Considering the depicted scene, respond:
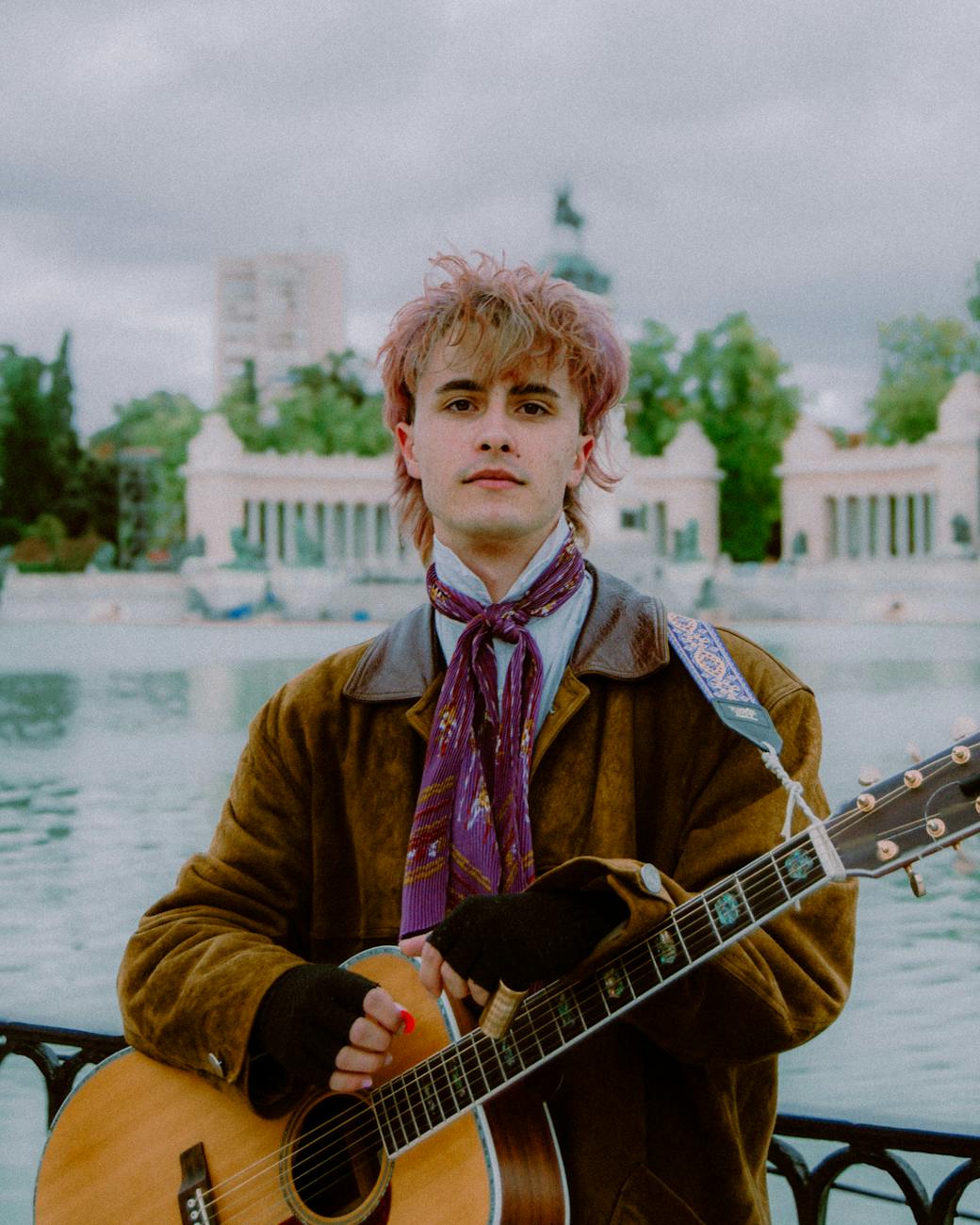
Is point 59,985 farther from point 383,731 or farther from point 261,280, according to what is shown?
point 261,280

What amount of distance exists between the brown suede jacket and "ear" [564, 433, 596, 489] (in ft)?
0.61

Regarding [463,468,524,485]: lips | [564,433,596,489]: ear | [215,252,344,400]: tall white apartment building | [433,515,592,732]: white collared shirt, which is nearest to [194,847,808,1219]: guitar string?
[433,515,592,732]: white collared shirt

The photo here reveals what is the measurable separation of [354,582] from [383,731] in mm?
35758

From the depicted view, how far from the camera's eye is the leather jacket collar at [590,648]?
1827mm

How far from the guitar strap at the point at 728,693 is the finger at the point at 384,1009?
A: 504 mm

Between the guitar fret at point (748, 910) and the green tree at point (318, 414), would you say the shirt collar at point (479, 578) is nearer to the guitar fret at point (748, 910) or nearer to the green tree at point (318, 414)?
the guitar fret at point (748, 910)

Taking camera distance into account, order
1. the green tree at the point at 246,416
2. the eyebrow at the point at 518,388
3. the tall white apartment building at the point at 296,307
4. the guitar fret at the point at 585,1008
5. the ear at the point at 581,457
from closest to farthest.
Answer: the guitar fret at the point at 585,1008 < the eyebrow at the point at 518,388 < the ear at the point at 581,457 < the green tree at the point at 246,416 < the tall white apartment building at the point at 296,307

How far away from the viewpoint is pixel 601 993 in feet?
5.13

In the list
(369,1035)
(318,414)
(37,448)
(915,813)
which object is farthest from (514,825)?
(318,414)

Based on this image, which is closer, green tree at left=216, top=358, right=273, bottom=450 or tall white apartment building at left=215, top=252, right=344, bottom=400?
green tree at left=216, top=358, right=273, bottom=450

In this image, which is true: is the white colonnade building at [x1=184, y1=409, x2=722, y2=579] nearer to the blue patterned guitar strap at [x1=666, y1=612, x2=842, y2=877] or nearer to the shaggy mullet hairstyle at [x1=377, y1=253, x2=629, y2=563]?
the shaggy mullet hairstyle at [x1=377, y1=253, x2=629, y2=563]

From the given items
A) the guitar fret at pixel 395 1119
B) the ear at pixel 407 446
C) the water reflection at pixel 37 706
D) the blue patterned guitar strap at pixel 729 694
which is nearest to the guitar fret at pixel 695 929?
the blue patterned guitar strap at pixel 729 694

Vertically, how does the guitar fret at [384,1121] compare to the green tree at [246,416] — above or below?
below

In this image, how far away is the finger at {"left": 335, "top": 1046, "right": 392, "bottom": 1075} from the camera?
1.70m
